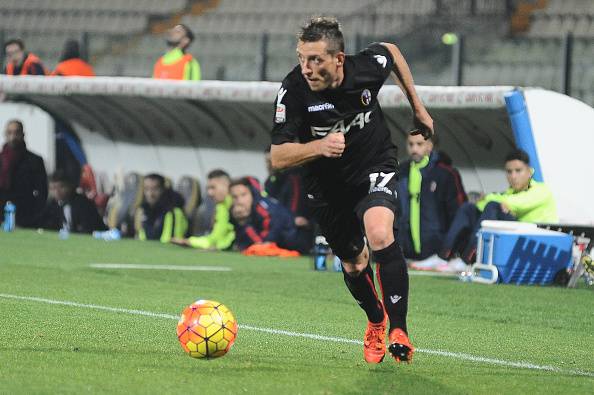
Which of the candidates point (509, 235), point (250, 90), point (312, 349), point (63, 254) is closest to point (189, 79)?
point (250, 90)

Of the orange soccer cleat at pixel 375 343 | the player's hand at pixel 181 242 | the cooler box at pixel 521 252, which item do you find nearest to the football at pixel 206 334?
the orange soccer cleat at pixel 375 343

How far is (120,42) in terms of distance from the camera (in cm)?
2564

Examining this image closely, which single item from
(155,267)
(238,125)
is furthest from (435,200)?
(238,125)

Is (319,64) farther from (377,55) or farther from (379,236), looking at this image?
(379,236)

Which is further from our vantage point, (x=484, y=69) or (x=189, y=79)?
(x=484, y=69)

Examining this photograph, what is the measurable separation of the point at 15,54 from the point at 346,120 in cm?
1353

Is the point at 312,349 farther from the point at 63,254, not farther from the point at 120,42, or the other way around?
the point at 120,42

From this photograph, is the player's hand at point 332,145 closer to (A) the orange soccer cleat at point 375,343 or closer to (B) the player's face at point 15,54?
(A) the orange soccer cleat at point 375,343

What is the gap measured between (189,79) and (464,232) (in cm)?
547

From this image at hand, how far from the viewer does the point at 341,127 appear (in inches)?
249

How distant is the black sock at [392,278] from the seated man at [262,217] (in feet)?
28.5

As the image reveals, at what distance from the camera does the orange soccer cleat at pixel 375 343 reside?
6348 millimetres

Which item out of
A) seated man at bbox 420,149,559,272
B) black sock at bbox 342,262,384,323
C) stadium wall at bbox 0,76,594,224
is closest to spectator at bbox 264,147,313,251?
stadium wall at bbox 0,76,594,224

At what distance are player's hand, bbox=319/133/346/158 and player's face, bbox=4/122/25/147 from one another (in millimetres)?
12817
